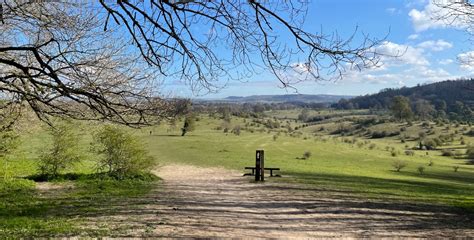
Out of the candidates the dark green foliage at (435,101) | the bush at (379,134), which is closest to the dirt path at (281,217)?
the dark green foliage at (435,101)

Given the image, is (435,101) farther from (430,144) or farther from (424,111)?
(430,144)

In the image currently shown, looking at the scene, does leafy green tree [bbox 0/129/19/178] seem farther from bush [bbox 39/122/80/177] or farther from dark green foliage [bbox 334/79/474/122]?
dark green foliage [bbox 334/79/474/122]

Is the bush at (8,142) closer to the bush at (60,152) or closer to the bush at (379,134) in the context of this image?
the bush at (60,152)

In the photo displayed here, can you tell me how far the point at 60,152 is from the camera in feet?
58.2

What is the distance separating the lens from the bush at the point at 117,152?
17.9 metres

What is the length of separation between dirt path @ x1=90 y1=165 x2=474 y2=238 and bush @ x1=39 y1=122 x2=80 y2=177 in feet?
17.4

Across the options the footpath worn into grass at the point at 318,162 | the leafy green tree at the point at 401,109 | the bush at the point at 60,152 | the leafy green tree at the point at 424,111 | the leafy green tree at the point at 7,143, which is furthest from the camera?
the leafy green tree at the point at 424,111

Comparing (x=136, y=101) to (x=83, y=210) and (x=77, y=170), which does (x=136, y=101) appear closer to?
(x=83, y=210)

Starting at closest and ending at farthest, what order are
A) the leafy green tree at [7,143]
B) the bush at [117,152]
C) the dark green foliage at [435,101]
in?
the leafy green tree at [7,143] < the bush at [117,152] < the dark green foliage at [435,101]

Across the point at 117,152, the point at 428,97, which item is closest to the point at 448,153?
the point at 117,152

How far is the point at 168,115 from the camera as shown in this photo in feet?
28.3

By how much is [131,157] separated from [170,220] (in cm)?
940

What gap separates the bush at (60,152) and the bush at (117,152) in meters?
0.95

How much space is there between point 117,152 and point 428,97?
138 metres
